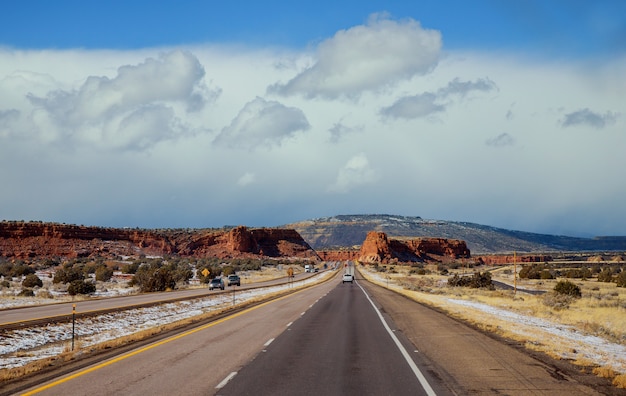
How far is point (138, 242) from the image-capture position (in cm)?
12800

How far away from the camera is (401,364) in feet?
39.9

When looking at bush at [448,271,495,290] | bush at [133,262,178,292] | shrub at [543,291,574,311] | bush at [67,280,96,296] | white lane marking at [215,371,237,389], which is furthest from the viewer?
bush at [448,271,495,290]

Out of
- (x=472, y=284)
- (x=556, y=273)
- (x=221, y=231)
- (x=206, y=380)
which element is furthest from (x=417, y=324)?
(x=221, y=231)

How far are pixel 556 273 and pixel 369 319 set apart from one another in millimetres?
78292

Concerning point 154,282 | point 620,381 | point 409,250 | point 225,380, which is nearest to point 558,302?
point 620,381

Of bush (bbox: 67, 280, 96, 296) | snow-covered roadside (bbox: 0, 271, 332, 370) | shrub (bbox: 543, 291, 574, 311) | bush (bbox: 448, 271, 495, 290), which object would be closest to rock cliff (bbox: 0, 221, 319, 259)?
bush (bbox: 67, 280, 96, 296)

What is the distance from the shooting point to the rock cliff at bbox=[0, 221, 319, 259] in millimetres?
104688

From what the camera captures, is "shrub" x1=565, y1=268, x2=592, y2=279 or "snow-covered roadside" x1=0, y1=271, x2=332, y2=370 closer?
"snow-covered roadside" x1=0, y1=271, x2=332, y2=370

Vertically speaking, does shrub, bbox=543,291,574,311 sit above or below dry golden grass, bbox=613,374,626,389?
below

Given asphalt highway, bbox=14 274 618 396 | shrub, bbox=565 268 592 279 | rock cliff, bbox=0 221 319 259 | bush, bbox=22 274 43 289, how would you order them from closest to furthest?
asphalt highway, bbox=14 274 618 396 → bush, bbox=22 274 43 289 → shrub, bbox=565 268 592 279 → rock cliff, bbox=0 221 319 259

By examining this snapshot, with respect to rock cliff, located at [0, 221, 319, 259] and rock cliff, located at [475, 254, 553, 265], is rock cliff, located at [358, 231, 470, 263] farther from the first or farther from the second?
rock cliff, located at [0, 221, 319, 259]

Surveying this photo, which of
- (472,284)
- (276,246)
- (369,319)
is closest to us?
(369,319)

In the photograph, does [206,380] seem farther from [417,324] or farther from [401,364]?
[417,324]

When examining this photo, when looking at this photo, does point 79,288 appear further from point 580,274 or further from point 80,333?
point 580,274
